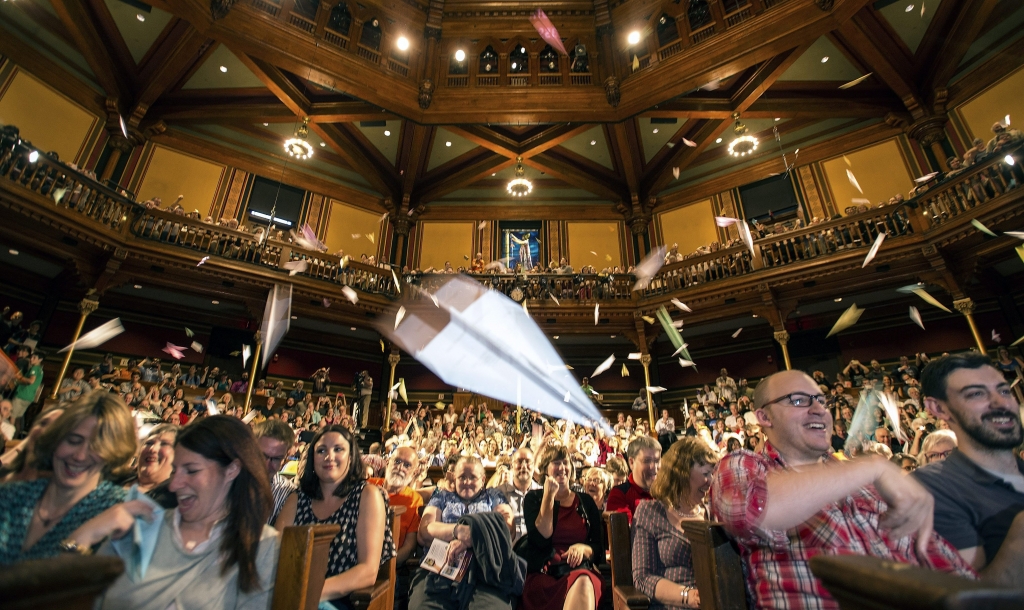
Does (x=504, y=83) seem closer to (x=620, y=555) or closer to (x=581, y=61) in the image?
(x=581, y=61)

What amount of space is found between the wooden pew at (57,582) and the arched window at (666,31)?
1194cm

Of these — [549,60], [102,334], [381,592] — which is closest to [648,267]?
[549,60]

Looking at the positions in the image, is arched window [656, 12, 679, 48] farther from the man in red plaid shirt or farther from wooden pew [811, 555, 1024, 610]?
wooden pew [811, 555, 1024, 610]

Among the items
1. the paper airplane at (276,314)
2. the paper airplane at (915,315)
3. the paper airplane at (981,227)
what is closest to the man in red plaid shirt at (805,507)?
the paper airplane at (981,227)

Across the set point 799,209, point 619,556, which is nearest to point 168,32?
point 619,556

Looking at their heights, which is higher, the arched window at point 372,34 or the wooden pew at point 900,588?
the arched window at point 372,34

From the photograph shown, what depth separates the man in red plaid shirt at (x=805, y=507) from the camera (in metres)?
1.11

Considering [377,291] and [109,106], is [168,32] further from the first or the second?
[377,291]

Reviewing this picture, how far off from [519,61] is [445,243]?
521 centimetres

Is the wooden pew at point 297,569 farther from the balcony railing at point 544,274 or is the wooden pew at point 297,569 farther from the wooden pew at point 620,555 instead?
the balcony railing at point 544,274

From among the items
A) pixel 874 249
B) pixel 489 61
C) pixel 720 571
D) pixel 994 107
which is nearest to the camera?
pixel 720 571

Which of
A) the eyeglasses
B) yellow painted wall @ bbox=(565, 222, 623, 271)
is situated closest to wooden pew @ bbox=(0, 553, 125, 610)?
the eyeglasses

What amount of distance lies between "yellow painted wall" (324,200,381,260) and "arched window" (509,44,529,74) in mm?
5556

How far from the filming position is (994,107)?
8.57 m
